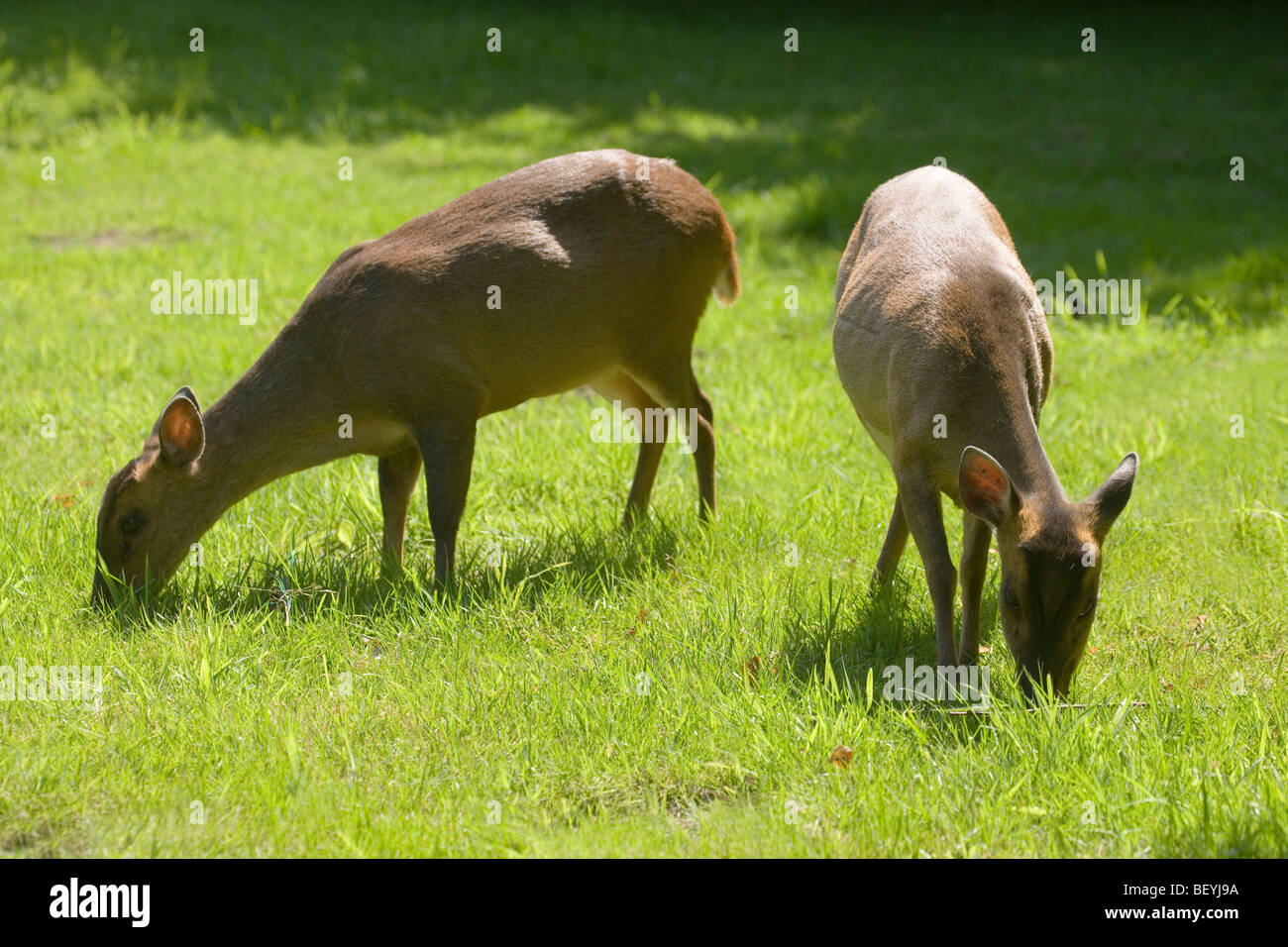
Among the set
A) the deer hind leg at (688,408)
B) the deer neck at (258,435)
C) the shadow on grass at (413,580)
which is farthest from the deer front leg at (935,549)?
the deer neck at (258,435)

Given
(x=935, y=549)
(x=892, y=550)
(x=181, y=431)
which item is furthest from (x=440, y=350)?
(x=935, y=549)

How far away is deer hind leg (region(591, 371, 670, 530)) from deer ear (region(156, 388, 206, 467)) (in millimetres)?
1863

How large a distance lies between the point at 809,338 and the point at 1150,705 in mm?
5090

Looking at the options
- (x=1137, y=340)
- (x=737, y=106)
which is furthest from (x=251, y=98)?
(x=1137, y=340)

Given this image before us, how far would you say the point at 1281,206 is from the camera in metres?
11.9

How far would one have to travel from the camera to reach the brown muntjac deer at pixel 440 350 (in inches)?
215

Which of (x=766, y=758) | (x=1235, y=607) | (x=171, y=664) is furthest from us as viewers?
(x=1235, y=607)

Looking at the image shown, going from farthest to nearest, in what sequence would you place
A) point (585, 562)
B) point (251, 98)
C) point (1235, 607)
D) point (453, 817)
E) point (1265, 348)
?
point (251, 98), point (1265, 348), point (585, 562), point (1235, 607), point (453, 817)

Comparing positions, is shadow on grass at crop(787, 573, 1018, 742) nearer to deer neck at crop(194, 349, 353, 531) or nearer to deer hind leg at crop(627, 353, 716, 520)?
deer hind leg at crop(627, 353, 716, 520)

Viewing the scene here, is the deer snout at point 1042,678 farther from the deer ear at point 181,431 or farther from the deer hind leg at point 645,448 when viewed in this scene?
the deer ear at point 181,431

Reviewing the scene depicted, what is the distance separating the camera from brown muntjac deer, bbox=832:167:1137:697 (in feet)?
13.8

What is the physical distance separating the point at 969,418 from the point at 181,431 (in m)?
2.90

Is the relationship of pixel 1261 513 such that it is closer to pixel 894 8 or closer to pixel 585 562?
pixel 585 562

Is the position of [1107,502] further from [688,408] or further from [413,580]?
[413,580]
